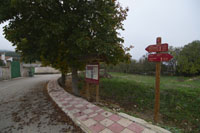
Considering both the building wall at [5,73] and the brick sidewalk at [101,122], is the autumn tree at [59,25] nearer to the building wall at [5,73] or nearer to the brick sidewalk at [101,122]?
the brick sidewalk at [101,122]

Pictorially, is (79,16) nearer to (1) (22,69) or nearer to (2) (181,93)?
(2) (181,93)

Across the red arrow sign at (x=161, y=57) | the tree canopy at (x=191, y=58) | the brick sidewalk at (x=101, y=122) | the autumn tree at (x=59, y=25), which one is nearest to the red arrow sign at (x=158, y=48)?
the red arrow sign at (x=161, y=57)

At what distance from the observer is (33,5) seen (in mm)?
3066

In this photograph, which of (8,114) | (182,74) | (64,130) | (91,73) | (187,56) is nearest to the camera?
(64,130)

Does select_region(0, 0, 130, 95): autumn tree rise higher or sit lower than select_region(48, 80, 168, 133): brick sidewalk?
higher

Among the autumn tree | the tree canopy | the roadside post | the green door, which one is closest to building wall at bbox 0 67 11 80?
the green door

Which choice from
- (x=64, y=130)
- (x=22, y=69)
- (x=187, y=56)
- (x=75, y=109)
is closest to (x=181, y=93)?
(x=75, y=109)

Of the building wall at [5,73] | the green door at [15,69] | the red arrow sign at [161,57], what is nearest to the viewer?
the red arrow sign at [161,57]

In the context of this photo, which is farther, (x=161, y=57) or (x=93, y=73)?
(x=93, y=73)

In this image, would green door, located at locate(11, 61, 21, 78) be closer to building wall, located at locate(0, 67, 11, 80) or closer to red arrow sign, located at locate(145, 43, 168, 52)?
building wall, located at locate(0, 67, 11, 80)

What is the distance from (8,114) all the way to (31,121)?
1.17 meters

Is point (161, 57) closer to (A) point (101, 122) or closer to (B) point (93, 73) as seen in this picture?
(A) point (101, 122)

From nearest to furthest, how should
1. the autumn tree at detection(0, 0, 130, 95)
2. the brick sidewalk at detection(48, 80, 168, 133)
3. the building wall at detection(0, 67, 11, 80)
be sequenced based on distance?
the brick sidewalk at detection(48, 80, 168, 133), the autumn tree at detection(0, 0, 130, 95), the building wall at detection(0, 67, 11, 80)

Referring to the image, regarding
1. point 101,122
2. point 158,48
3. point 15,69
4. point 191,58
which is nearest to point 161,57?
point 158,48
